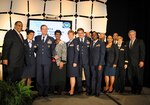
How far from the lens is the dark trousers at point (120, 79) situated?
734cm

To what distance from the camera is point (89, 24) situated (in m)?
8.42

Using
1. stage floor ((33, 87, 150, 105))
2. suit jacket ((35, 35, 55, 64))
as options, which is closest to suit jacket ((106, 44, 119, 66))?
stage floor ((33, 87, 150, 105))

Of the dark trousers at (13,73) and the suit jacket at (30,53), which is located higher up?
the suit jacket at (30,53)

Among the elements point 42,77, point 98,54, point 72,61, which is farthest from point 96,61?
point 42,77

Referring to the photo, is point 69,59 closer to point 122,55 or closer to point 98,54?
point 98,54

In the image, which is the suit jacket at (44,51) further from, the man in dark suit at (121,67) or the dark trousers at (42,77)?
the man in dark suit at (121,67)

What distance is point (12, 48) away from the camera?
5914 millimetres

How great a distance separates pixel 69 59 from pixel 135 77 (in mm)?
1688

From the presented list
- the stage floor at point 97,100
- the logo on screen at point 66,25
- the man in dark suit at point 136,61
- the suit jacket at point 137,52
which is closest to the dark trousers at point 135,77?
the man in dark suit at point 136,61

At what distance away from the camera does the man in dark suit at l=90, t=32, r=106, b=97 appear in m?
6.57

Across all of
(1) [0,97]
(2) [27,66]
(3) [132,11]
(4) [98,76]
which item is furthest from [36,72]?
(3) [132,11]

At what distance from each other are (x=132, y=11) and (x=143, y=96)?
9.04 feet

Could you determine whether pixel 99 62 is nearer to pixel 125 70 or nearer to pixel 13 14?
pixel 125 70

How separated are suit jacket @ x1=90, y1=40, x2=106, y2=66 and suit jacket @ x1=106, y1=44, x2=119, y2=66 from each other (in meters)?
0.53
